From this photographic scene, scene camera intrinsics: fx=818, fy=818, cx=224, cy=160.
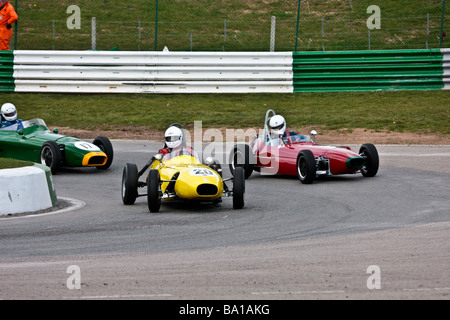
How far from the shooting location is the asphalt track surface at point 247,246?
19.7 ft

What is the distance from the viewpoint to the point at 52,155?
13648mm

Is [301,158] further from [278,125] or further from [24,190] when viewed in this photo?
[24,190]

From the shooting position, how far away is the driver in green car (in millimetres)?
15172

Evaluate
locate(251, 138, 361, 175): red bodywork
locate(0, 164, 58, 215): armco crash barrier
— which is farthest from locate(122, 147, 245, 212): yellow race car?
locate(251, 138, 361, 175): red bodywork

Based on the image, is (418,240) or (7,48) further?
(7,48)

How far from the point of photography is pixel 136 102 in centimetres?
2142

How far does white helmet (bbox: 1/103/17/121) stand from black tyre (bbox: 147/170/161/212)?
6085mm

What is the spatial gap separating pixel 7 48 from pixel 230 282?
1692 cm

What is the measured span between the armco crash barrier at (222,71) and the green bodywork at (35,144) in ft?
19.5

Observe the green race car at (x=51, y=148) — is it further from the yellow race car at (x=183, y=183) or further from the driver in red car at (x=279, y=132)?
the yellow race car at (x=183, y=183)

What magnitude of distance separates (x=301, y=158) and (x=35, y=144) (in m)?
4.73

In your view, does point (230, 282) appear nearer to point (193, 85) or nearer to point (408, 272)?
point (408, 272)

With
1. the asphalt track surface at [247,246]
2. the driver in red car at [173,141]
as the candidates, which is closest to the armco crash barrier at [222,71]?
the asphalt track surface at [247,246]
